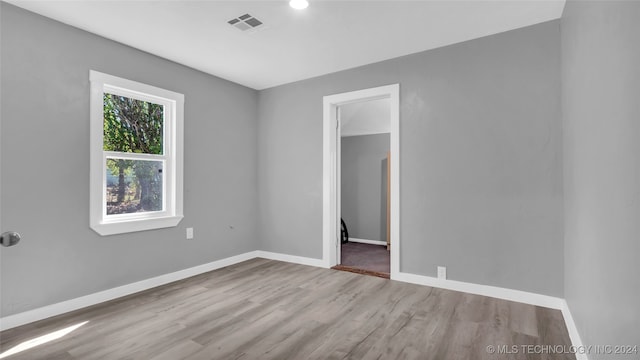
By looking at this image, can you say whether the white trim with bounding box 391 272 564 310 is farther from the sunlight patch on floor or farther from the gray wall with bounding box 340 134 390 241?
the sunlight patch on floor

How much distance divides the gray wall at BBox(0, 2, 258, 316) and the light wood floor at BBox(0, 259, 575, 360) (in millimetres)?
318

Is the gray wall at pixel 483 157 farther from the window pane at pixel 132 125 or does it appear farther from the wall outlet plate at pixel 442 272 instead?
the window pane at pixel 132 125

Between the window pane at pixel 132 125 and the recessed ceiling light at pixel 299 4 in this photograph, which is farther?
the window pane at pixel 132 125

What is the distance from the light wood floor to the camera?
2.11 m

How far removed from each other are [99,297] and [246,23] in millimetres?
2849

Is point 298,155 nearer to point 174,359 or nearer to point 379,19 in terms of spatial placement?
point 379,19

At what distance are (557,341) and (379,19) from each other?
2788 mm

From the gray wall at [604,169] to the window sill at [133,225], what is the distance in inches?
144

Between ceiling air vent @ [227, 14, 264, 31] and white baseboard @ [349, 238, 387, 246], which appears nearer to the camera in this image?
ceiling air vent @ [227, 14, 264, 31]

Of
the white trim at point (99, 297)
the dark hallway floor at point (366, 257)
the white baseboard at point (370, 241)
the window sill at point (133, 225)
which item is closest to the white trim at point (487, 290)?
the dark hallway floor at point (366, 257)

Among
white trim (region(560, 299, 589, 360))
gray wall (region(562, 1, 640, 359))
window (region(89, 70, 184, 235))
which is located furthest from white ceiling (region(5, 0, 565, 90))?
white trim (region(560, 299, 589, 360))

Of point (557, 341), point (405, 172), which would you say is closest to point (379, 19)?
point (405, 172)

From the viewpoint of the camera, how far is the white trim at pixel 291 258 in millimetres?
4200

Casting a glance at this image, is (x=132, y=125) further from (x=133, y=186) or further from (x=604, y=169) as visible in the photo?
(x=604, y=169)
